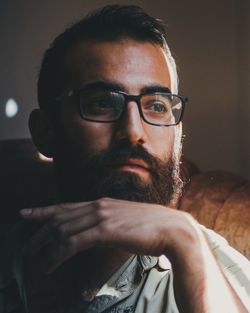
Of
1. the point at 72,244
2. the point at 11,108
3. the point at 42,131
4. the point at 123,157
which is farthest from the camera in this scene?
the point at 11,108

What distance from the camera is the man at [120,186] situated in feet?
2.72

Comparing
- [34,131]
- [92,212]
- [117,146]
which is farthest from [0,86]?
[92,212]

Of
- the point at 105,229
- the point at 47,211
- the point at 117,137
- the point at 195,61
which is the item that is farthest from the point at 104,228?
the point at 195,61

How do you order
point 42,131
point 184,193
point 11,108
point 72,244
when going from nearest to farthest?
point 72,244
point 42,131
point 184,193
point 11,108

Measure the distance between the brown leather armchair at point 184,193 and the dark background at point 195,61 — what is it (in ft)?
1.46

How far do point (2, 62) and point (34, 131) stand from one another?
2.24ft

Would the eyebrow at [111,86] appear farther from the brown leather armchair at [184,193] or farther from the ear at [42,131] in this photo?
the brown leather armchair at [184,193]

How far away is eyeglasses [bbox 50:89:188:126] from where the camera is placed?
0.99 meters

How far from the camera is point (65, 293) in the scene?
1022 millimetres

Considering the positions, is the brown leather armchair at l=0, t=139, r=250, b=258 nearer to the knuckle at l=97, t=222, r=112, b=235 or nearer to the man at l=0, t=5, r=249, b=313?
the man at l=0, t=5, r=249, b=313

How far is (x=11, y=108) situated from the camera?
1.81m

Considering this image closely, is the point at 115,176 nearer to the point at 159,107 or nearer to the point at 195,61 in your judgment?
the point at 159,107

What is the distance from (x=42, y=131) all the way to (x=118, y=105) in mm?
284

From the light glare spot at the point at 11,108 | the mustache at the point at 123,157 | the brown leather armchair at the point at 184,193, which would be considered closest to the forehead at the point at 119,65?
the mustache at the point at 123,157
